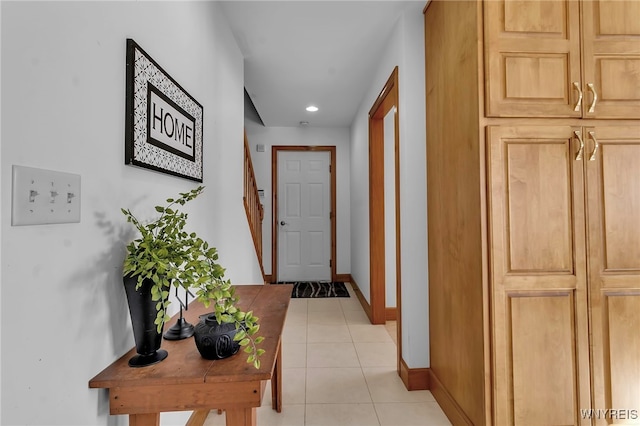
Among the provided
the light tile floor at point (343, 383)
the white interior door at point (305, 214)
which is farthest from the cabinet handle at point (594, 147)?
the white interior door at point (305, 214)

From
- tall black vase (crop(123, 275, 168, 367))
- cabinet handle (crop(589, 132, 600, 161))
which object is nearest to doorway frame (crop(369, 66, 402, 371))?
cabinet handle (crop(589, 132, 600, 161))

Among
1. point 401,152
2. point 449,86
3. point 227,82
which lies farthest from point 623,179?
point 227,82

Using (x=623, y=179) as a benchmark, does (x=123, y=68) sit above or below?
above

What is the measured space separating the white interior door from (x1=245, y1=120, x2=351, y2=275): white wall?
0.57 feet

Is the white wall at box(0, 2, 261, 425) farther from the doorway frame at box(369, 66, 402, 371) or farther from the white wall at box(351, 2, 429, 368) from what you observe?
the doorway frame at box(369, 66, 402, 371)

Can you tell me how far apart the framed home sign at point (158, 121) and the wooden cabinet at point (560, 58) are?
1457mm

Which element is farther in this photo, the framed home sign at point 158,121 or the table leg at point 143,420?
the framed home sign at point 158,121

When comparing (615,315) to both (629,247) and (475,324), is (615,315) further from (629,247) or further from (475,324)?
(475,324)

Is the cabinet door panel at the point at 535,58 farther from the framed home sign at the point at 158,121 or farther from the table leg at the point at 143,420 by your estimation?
the table leg at the point at 143,420

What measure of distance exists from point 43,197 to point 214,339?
23.4 inches

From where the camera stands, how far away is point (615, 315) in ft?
4.94

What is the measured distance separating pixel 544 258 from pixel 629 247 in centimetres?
41

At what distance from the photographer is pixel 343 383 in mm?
2197

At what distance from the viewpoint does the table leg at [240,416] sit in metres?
0.96
